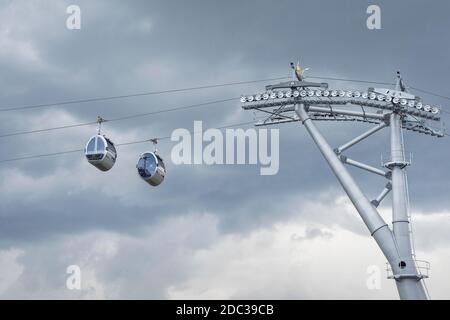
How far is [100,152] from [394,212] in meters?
30.1

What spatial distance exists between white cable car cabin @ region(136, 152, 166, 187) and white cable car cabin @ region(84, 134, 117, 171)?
2.17m

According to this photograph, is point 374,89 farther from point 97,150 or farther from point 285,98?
point 97,150

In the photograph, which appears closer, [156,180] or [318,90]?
[156,180]

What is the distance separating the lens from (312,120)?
2827 inches

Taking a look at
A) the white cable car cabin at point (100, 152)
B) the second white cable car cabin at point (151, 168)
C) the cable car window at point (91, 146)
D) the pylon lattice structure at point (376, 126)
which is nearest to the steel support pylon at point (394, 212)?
the pylon lattice structure at point (376, 126)

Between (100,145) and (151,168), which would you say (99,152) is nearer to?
(100,145)

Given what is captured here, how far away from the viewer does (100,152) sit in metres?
49.4

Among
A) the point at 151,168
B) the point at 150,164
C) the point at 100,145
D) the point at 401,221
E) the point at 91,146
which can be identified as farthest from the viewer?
the point at 401,221

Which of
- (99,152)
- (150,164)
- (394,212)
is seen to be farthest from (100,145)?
(394,212)
